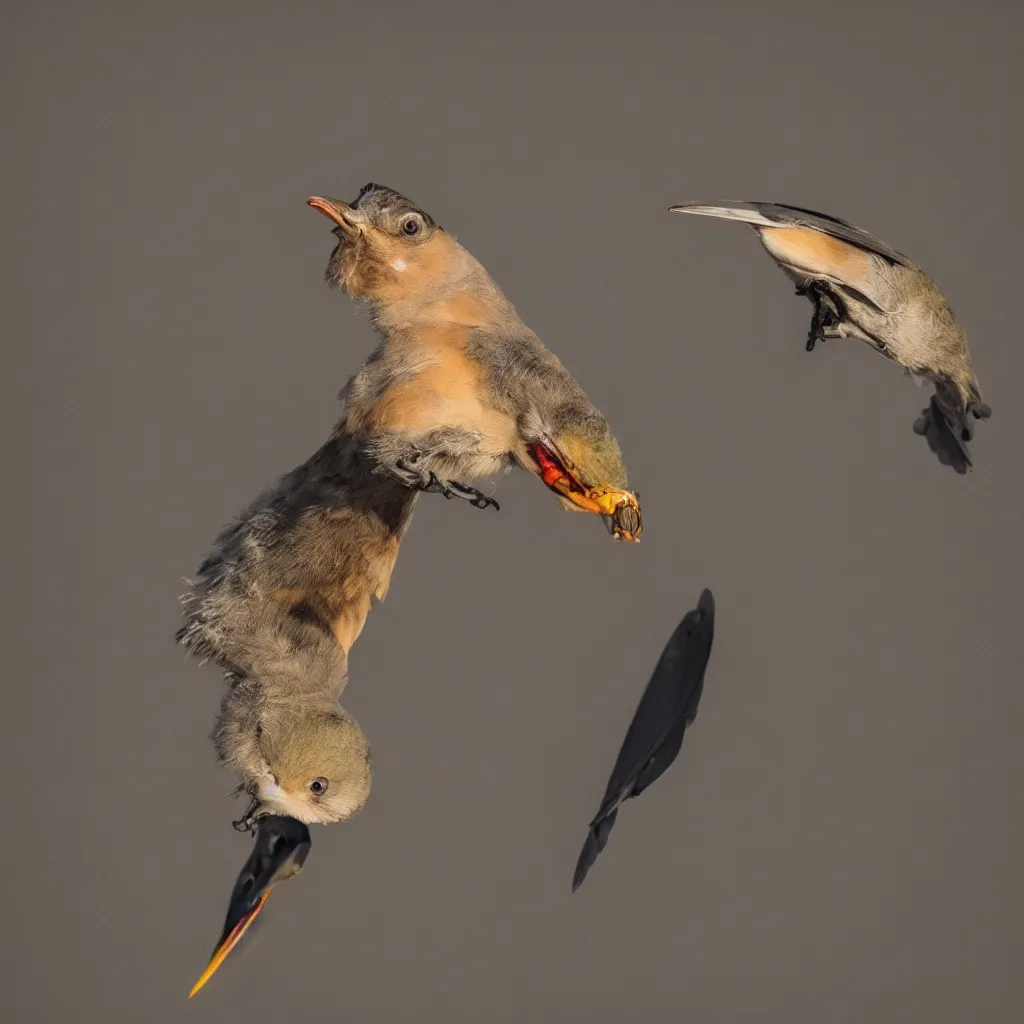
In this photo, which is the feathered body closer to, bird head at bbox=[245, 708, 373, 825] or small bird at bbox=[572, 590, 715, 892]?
bird head at bbox=[245, 708, 373, 825]

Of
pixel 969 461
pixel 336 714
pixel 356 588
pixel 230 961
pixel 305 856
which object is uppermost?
pixel 969 461

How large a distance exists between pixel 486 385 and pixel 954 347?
0.64 m

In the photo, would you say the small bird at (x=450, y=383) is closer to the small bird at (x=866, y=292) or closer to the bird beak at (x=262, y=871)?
the small bird at (x=866, y=292)

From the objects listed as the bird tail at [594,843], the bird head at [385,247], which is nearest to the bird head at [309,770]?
the bird tail at [594,843]

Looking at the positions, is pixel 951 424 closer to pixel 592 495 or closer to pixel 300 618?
pixel 592 495

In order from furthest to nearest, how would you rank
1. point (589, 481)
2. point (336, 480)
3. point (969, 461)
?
1. point (969, 461)
2. point (336, 480)
3. point (589, 481)

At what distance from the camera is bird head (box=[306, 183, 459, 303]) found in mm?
2348

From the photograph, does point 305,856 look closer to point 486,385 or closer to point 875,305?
point 486,385

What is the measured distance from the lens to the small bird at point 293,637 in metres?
2.36

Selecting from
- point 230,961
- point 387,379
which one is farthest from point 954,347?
point 230,961

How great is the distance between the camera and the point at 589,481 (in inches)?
86.7

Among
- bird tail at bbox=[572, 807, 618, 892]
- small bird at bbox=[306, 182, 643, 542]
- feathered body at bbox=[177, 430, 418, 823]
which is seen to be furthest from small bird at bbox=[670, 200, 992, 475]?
bird tail at bbox=[572, 807, 618, 892]

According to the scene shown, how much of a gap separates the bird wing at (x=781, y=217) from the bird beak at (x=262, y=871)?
3.12 feet

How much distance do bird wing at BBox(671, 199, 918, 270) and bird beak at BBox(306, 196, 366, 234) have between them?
403 millimetres
